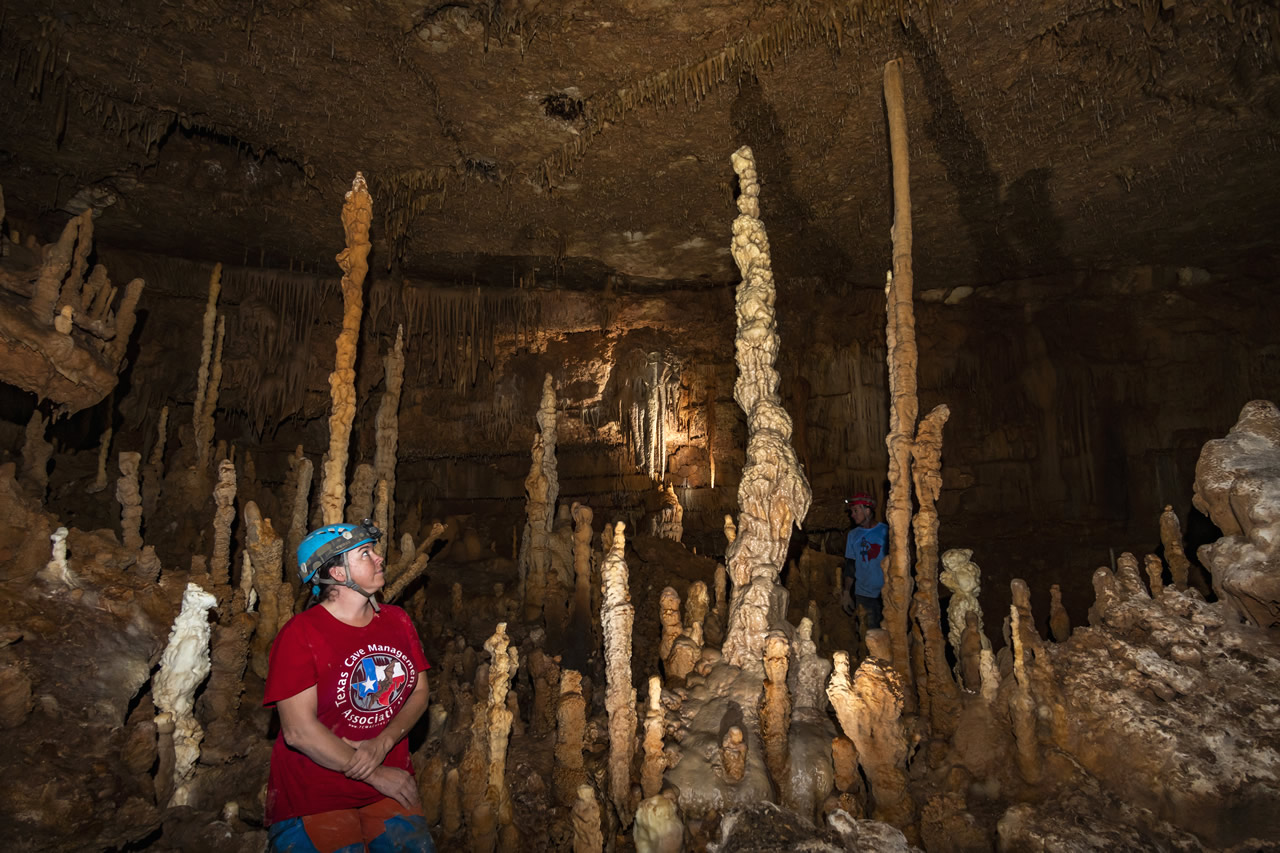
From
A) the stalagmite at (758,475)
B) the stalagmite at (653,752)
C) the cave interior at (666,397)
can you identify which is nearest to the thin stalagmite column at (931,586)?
the cave interior at (666,397)

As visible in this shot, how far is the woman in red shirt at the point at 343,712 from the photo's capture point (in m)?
2.42

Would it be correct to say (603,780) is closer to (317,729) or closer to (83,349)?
(317,729)

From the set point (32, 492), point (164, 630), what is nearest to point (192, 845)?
point (164, 630)

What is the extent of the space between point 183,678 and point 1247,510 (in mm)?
6419

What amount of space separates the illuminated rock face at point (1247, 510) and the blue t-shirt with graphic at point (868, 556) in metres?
2.40

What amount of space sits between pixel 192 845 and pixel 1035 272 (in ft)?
43.0

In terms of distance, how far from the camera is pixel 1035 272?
12414 millimetres

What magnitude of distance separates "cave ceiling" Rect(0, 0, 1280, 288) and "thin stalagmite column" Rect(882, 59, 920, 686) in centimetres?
179

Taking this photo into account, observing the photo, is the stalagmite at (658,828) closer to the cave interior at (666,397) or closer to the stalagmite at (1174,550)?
the cave interior at (666,397)

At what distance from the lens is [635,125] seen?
7668 mm

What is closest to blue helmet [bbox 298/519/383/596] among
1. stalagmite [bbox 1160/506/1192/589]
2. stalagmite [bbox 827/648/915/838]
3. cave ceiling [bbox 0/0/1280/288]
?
stalagmite [bbox 827/648/915/838]

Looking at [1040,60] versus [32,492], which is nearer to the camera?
[1040,60]

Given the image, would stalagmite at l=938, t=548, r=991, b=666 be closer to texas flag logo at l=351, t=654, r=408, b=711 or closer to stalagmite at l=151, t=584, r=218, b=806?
texas flag logo at l=351, t=654, r=408, b=711

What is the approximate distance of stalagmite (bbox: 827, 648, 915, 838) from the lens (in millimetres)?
4074
